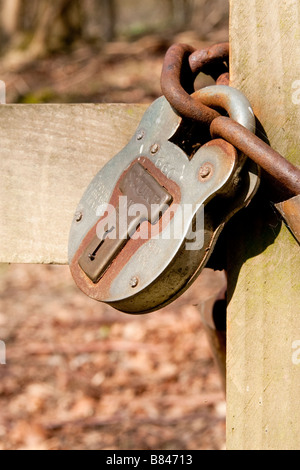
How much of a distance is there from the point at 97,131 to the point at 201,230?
0.29 metres

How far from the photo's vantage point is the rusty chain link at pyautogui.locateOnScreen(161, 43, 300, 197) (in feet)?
2.44

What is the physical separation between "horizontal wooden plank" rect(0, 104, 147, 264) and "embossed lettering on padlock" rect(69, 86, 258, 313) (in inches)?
2.1

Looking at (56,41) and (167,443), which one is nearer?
(167,443)

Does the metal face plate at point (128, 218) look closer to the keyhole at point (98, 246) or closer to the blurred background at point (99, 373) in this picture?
the keyhole at point (98, 246)

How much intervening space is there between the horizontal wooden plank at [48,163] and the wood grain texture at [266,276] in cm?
22

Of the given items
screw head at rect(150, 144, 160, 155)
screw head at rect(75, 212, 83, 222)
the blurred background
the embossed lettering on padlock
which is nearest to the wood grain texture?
the embossed lettering on padlock

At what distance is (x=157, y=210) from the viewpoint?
821mm

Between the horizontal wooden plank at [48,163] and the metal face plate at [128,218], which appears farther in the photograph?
the horizontal wooden plank at [48,163]

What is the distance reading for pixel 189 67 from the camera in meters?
0.92

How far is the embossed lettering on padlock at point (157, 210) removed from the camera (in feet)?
2.57

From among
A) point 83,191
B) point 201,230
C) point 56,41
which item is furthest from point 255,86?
point 56,41

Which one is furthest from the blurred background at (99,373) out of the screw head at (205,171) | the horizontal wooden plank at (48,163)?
the screw head at (205,171)
